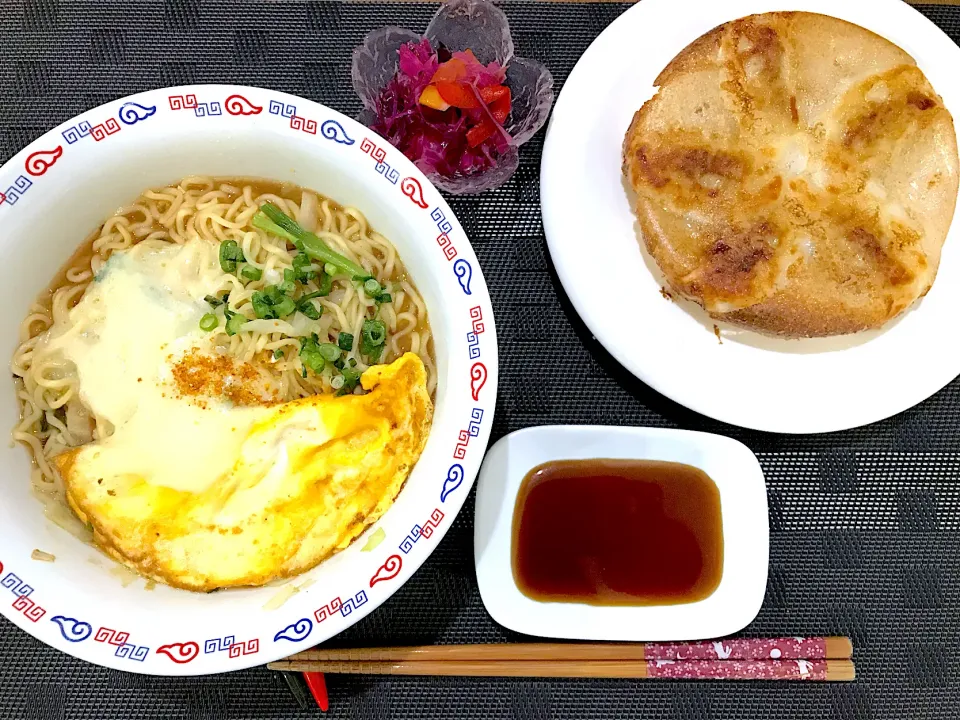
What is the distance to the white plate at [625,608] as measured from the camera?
Result: 195 centimetres

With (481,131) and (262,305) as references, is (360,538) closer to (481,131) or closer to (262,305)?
(262,305)

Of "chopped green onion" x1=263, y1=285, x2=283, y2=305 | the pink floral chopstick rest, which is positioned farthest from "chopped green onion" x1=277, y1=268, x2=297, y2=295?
the pink floral chopstick rest

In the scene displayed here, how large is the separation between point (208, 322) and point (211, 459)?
320mm

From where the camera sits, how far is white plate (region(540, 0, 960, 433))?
187 cm

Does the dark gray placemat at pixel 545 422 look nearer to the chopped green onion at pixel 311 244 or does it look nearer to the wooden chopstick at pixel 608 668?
the wooden chopstick at pixel 608 668

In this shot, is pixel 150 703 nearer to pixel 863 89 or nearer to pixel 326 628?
pixel 326 628

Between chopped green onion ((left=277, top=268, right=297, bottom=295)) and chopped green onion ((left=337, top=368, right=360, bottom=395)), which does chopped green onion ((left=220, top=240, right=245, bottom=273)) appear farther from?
chopped green onion ((left=337, top=368, right=360, bottom=395))

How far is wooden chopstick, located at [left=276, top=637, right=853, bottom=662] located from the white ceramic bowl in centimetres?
50

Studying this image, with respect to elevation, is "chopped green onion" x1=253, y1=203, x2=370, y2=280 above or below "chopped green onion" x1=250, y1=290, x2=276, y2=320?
above

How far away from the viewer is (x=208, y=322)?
1.61 meters

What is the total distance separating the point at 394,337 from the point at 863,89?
141cm

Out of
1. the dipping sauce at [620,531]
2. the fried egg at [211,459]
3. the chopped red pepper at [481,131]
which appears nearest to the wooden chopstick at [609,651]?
the dipping sauce at [620,531]

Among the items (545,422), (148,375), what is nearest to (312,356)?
(148,375)

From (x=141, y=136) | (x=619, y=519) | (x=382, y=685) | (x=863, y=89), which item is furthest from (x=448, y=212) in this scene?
(x=382, y=685)
